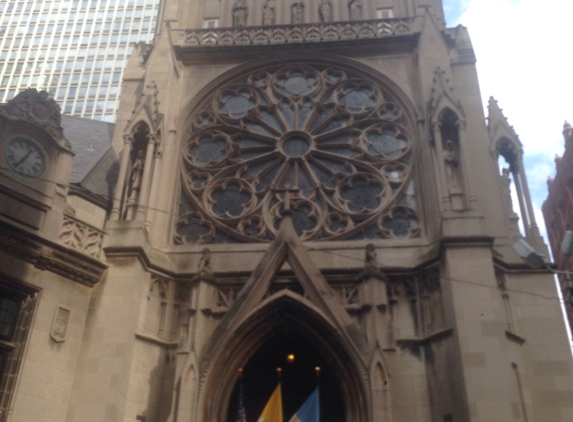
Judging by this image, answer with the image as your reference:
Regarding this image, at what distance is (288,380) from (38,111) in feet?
30.0

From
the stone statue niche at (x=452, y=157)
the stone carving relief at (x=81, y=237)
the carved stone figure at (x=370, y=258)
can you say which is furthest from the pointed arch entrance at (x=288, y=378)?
the stone statue niche at (x=452, y=157)

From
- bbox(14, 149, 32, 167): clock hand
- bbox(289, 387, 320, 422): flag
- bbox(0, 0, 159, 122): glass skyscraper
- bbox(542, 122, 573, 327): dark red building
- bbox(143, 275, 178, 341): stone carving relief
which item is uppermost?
bbox(0, 0, 159, 122): glass skyscraper

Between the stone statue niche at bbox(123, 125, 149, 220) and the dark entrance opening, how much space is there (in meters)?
4.96

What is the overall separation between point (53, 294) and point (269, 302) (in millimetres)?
4726

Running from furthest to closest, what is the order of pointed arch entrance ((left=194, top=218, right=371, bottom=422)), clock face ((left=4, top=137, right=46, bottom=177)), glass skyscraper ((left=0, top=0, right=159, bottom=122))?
glass skyscraper ((left=0, top=0, right=159, bottom=122))
clock face ((left=4, top=137, right=46, bottom=177))
pointed arch entrance ((left=194, top=218, right=371, bottom=422))

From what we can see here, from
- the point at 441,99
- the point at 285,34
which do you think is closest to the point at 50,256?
the point at 441,99

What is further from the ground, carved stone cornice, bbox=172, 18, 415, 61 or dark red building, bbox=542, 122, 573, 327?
dark red building, bbox=542, 122, 573, 327

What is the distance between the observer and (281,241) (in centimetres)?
1634

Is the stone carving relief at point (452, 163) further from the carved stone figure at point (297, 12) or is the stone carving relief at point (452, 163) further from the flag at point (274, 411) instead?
the carved stone figure at point (297, 12)

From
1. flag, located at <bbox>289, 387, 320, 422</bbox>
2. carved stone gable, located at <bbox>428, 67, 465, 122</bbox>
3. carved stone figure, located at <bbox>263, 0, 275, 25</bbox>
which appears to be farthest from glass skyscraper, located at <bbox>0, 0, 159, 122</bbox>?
flag, located at <bbox>289, 387, 320, 422</bbox>

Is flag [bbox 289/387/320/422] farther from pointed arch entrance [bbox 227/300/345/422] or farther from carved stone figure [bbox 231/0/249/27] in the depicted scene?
carved stone figure [bbox 231/0/249/27]

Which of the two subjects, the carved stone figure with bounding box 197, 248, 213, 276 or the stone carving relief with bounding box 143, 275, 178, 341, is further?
the stone carving relief with bounding box 143, 275, 178, 341

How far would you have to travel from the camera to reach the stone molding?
22562mm

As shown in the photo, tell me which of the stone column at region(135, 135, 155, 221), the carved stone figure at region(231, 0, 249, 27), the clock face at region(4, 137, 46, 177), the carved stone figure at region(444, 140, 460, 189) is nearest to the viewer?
the clock face at region(4, 137, 46, 177)
